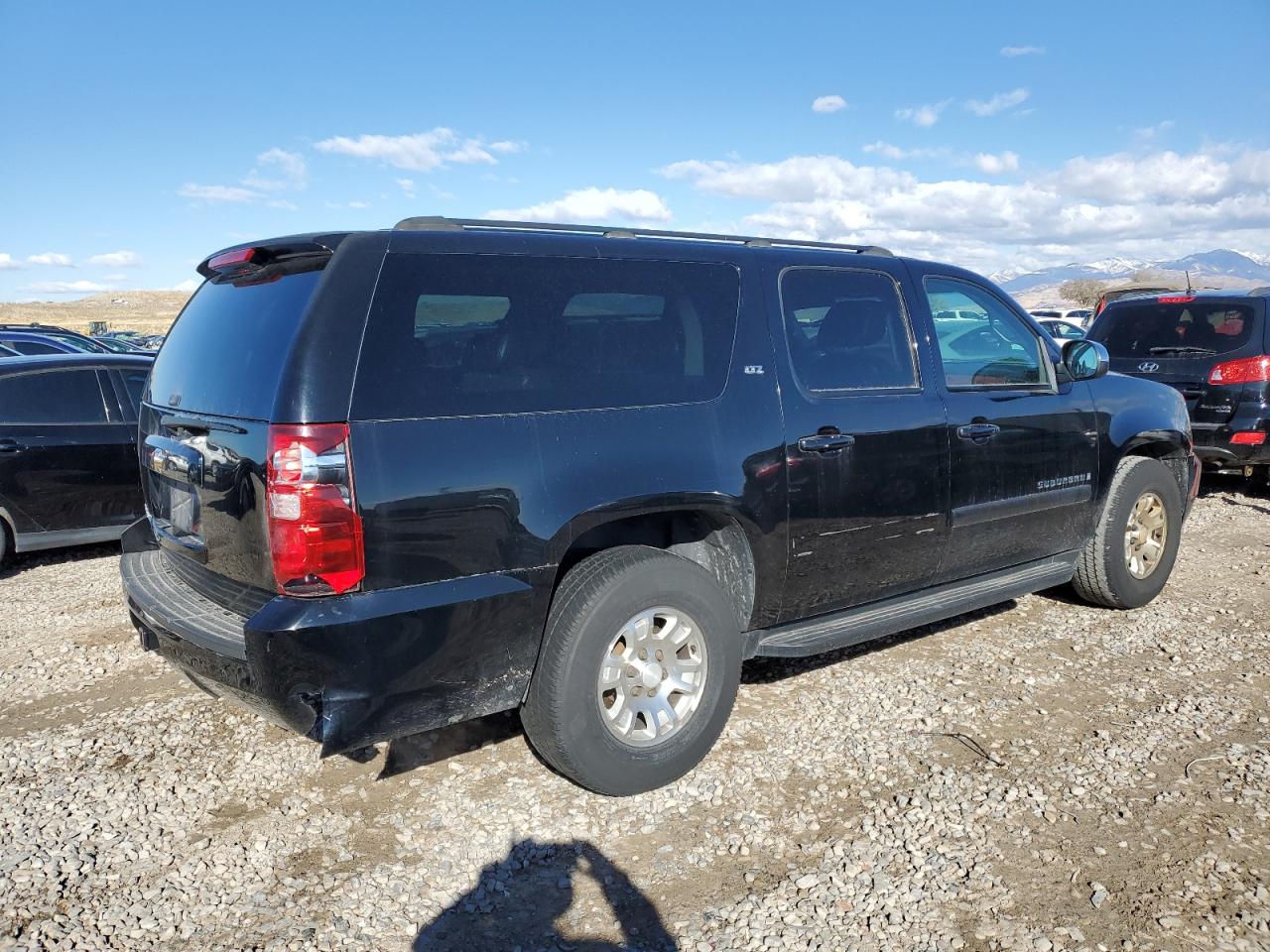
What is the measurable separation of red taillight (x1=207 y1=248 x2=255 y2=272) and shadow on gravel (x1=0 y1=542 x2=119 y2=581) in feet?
14.6

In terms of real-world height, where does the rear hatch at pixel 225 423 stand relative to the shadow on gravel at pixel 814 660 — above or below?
above

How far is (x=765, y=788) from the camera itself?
3391mm

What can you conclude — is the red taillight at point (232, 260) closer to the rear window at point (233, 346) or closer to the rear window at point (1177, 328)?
the rear window at point (233, 346)

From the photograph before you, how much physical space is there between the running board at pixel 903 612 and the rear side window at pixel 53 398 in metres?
5.39

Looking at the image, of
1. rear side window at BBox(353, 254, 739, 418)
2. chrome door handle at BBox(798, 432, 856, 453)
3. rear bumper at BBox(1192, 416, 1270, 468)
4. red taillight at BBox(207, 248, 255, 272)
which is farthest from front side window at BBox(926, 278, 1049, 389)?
rear bumper at BBox(1192, 416, 1270, 468)

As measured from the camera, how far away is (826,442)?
3674 mm

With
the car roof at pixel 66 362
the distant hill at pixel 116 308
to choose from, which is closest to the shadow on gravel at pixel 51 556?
the car roof at pixel 66 362

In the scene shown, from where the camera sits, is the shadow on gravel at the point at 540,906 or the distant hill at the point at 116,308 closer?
the shadow on gravel at the point at 540,906

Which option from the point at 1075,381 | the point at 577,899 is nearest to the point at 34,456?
the point at 577,899

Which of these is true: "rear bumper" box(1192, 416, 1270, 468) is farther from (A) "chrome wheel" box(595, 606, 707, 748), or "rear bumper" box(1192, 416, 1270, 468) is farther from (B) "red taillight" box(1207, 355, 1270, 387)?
(A) "chrome wheel" box(595, 606, 707, 748)

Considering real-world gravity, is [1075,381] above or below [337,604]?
above

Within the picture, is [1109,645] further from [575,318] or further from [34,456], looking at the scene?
[34,456]

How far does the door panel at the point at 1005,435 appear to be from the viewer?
4.25 m

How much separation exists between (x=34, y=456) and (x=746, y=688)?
5162mm
